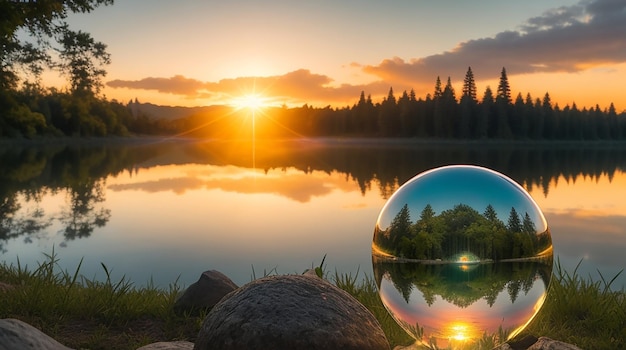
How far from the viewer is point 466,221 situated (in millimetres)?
4094

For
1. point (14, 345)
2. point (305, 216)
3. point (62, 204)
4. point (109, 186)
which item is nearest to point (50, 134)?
point (109, 186)

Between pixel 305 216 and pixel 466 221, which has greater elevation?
pixel 466 221

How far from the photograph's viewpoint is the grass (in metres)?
6.19

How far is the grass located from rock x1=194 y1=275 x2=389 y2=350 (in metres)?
1.78

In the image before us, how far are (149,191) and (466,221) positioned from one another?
32.2 meters

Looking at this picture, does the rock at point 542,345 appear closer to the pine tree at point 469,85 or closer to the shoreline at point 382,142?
the shoreline at point 382,142

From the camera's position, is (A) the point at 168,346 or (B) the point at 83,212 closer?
(A) the point at 168,346

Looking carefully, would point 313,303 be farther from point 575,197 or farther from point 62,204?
point 575,197

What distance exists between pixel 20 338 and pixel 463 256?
3734 millimetres

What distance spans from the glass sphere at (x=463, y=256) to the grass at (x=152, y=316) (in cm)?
156

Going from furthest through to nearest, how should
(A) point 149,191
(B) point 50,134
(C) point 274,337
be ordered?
(B) point 50,134, (A) point 149,191, (C) point 274,337

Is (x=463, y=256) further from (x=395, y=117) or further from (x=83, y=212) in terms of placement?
(x=395, y=117)

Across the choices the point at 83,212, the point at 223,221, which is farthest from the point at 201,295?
the point at 83,212

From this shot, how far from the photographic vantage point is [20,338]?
4535 mm
